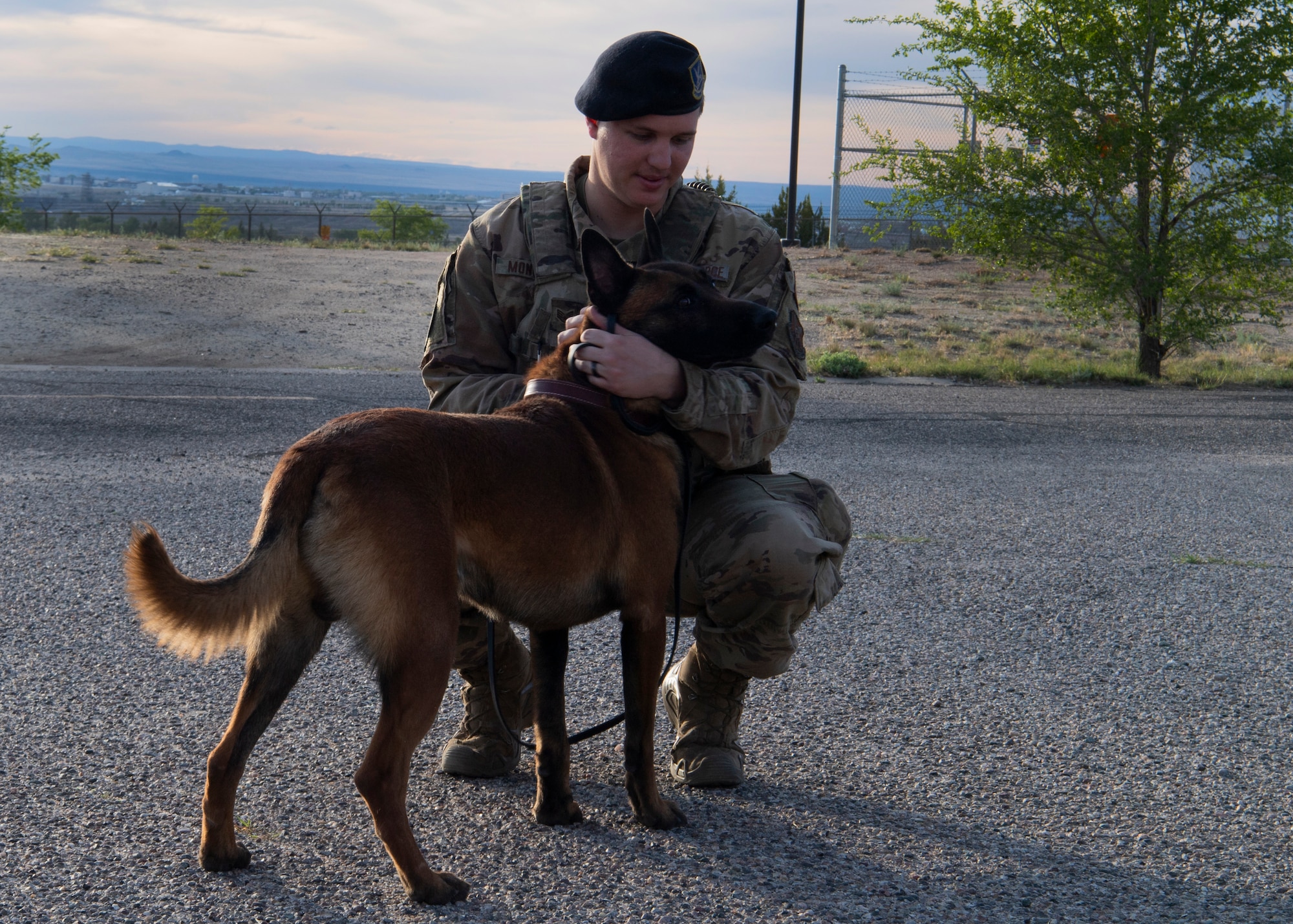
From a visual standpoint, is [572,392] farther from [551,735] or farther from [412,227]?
[412,227]

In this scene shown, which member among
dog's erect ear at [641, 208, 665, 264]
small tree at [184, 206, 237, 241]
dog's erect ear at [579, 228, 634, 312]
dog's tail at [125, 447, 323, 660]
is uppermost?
small tree at [184, 206, 237, 241]

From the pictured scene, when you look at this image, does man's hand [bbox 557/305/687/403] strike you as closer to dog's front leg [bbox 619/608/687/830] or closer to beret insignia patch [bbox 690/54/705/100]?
dog's front leg [bbox 619/608/687/830]

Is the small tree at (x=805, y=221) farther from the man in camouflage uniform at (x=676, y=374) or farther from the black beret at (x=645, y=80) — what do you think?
the black beret at (x=645, y=80)

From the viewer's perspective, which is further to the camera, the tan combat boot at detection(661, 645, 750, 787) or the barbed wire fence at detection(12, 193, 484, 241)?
the barbed wire fence at detection(12, 193, 484, 241)

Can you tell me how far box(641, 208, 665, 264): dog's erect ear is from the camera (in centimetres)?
314

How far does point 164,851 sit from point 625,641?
1190 millimetres

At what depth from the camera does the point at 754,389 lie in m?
3.15

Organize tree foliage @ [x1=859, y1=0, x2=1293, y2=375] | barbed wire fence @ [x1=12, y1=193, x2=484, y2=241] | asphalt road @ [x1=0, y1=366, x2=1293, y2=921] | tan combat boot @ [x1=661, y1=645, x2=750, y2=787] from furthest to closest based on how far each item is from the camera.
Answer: barbed wire fence @ [x1=12, y1=193, x2=484, y2=241]
tree foliage @ [x1=859, y1=0, x2=1293, y2=375]
tan combat boot @ [x1=661, y1=645, x2=750, y2=787]
asphalt road @ [x1=0, y1=366, x2=1293, y2=921]

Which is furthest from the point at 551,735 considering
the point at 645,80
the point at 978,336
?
the point at 978,336

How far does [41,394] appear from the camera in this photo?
9.09 m

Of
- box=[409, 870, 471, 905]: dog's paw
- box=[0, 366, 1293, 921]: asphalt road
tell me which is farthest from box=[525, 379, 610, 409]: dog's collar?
box=[409, 870, 471, 905]: dog's paw

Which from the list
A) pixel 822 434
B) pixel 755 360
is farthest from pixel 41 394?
pixel 755 360

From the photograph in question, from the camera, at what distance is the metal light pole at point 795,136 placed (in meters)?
25.4

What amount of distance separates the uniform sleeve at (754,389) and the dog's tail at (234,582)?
42.0 inches
